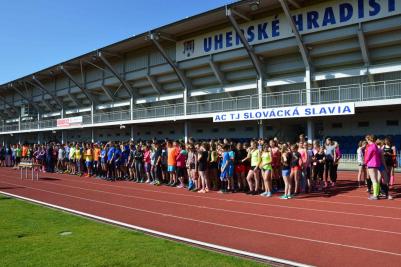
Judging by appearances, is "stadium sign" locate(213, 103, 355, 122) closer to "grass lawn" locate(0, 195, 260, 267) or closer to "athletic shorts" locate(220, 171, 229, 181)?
"athletic shorts" locate(220, 171, 229, 181)

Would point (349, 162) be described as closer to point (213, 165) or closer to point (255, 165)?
point (213, 165)

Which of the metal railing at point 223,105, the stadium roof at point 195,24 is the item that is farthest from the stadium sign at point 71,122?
the metal railing at point 223,105

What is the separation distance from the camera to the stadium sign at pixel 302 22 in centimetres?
2191

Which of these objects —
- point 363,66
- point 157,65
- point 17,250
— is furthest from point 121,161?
point 157,65

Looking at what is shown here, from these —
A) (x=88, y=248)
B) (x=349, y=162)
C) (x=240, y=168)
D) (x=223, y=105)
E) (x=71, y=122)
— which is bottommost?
(x=88, y=248)

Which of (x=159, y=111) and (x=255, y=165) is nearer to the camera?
(x=255, y=165)

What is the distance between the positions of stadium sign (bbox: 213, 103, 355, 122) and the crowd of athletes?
7.46m

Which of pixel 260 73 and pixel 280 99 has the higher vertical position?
pixel 260 73

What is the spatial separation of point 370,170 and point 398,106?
1232cm

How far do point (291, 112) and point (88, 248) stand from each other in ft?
62.8

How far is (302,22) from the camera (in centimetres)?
2453

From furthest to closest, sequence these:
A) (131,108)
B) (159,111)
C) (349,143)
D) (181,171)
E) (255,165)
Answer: (131,108)
(159,111)
(349,143)
(181,171)
(255,165)

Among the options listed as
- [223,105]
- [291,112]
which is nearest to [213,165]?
[291,112]

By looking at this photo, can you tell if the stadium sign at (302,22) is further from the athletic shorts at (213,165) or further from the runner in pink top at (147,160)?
the athletic shorts at (213,165)
